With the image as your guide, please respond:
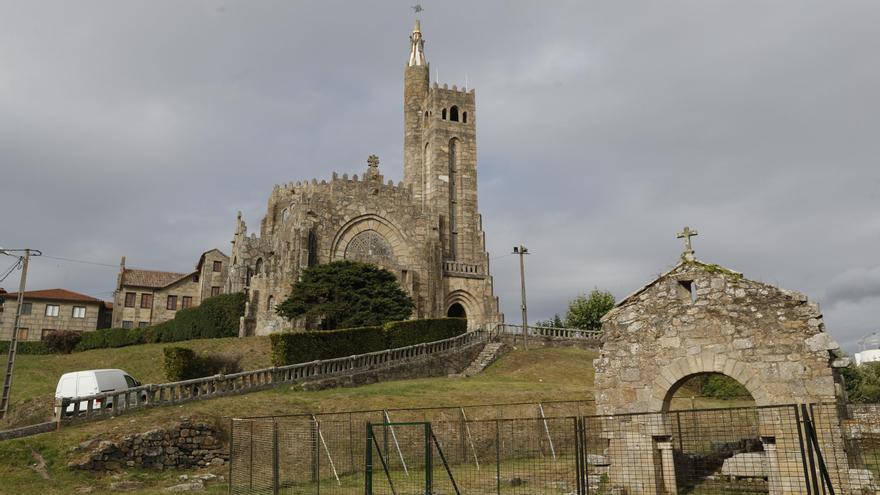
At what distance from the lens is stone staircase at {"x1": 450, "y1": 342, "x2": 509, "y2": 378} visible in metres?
32.9

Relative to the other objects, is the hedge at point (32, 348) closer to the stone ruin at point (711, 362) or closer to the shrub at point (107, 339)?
the shrub at point (107, 339)

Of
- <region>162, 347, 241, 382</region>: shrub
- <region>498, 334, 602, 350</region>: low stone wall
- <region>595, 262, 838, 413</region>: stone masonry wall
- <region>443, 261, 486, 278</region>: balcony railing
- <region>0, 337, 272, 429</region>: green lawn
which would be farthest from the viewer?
<region>443, 261, 486, 278</region>: balcony railing

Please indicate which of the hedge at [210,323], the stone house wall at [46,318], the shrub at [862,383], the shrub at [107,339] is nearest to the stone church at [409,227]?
the hedge at [210,323]

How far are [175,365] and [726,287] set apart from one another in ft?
70.7

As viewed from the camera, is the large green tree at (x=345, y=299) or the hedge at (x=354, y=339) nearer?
the hedge at (x=354, y=339)

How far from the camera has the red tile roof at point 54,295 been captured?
189 feet

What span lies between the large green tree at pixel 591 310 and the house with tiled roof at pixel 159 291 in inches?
1295

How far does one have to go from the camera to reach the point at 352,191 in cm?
4825

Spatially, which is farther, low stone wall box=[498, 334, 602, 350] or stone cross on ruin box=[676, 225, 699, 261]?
low stone wall box=[498, 334, 602, 350]

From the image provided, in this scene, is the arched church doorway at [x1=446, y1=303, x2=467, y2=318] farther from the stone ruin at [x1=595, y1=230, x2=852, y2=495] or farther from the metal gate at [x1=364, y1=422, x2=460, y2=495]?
the stone ruin at [x1=595, y1=230, x2=852, y2=495]

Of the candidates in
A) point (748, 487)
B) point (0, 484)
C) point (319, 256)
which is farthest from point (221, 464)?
point (319, 256)

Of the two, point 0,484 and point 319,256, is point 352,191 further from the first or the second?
point 0,484

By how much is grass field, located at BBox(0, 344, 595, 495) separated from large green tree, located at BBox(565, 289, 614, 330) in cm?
2039

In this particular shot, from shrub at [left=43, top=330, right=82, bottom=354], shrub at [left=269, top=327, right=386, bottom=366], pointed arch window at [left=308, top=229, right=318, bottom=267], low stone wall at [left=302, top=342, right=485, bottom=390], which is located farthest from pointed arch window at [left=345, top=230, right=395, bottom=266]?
shrub at [left=43, top=330, right=82, bottom=354]
